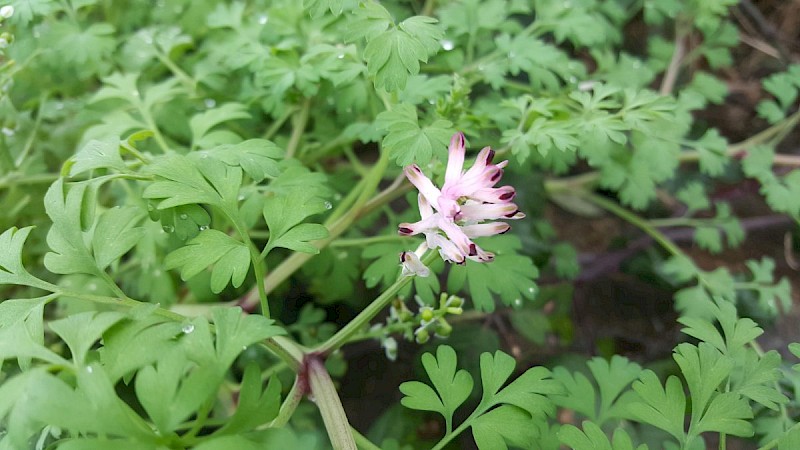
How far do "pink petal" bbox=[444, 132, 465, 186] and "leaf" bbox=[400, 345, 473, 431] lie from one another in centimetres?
31

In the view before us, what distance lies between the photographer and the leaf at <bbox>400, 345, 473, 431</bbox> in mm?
1043

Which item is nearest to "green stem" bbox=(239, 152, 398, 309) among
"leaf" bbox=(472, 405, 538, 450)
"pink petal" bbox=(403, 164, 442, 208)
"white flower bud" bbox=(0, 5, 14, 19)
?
"pink petal" bbox=(403, 164, 442, 208)

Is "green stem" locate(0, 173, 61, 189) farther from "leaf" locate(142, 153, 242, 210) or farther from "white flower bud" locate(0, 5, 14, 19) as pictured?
"leaf" locate(142, 153, 242, 210)

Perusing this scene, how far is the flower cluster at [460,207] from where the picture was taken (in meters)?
0.90

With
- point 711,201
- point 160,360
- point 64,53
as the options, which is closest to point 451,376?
point 160,360

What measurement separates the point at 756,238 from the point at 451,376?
172cm

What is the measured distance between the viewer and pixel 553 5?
163 cm

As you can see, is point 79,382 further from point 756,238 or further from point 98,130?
point 756,238

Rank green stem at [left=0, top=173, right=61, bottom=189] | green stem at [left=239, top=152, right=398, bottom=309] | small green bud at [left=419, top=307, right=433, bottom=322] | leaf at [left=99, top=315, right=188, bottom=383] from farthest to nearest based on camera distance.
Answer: green stem at [left=0, top=173, right=61, bottom=189], green stem at [left=239, top=152, right=398, bottom=309], small green bud at [left=419, top=307, right=433, bottom=322], leaf at [left=99, top=315, right=188, bottom=383]

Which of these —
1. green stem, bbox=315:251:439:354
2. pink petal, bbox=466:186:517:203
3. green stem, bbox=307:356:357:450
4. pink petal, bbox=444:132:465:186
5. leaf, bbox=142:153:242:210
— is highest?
pink petal, bbox=444:132:465:186

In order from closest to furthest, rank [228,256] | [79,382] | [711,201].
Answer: [79,382] → [228,256] → [711,201]

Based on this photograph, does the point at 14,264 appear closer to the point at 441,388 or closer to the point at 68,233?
the point at 68,233

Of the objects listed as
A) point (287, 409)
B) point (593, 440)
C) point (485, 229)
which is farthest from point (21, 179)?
point (593, 440)

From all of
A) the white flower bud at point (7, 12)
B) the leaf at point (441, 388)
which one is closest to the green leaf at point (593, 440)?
the leaf at point (441, 388)
